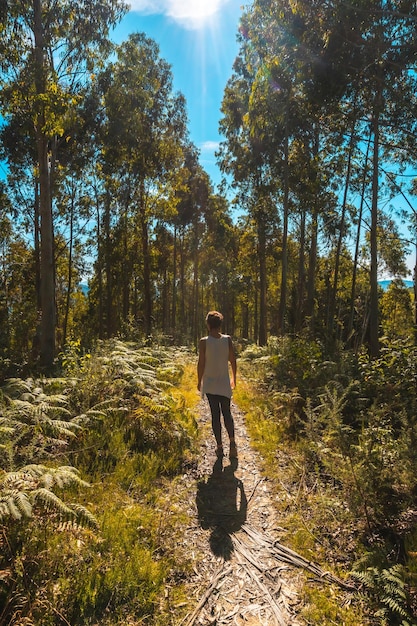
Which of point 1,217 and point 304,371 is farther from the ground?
point 1,217

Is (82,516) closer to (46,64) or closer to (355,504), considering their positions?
(355,504)

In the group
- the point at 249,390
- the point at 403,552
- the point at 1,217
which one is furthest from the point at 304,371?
the point at 1,217

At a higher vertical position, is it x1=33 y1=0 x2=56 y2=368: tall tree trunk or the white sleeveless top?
x1=33 y1=0 x2=56 y2=368: tall tree trunk

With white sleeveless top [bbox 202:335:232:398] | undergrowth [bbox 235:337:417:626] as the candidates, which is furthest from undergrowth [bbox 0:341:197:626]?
undergrowth [bbox 235:337:417:626]

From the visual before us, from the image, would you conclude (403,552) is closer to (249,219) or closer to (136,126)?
(136,126)

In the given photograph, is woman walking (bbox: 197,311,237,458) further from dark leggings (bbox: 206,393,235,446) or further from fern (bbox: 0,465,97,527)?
fern (bbox: 0,465,97,527)

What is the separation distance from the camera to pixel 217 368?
5281mm

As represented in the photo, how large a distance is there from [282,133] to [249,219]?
17.4ft

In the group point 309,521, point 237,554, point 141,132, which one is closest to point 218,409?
point 309,521

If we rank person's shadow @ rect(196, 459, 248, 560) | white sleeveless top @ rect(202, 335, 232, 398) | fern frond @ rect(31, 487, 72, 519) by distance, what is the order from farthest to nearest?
1. white sleeveless top @ rect(202, 335, 232, 398)
2. person's shadow @ rect(196, 459, 248, 560)
3. fern frond @ rect(31, 487, 72, 519)

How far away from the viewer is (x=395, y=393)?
6430 millimetres

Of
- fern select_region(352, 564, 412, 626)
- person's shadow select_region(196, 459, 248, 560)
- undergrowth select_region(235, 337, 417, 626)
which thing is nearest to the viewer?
fern select_region(352, 564, 412, 626)

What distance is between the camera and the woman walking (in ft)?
17.3

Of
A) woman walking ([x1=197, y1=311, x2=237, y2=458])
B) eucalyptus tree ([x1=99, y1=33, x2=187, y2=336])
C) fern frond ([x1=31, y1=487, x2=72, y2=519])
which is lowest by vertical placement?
fern frond ([x1=31, y1=487, x2=72, y2=519])
